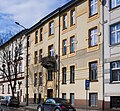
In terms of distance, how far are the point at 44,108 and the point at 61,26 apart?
55.2 ft

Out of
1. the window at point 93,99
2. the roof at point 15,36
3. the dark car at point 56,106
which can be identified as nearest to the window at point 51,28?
the roof at point 15,36

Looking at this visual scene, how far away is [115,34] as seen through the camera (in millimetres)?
30188

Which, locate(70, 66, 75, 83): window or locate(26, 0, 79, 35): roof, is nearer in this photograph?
locate(70, 66, 75, 83): window

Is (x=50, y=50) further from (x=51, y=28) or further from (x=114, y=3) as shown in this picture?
(x=114, y=3)

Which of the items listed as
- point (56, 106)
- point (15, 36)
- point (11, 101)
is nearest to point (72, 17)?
point (11, 101)

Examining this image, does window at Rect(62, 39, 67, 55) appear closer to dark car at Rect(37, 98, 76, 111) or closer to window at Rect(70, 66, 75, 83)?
window at Rect(70, 66, 75, 83)

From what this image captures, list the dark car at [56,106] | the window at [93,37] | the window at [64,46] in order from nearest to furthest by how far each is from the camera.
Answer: the dark car at [56,106] → the window at [93,37] → the window at [64,46]

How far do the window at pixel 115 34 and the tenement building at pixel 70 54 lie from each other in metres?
1.87

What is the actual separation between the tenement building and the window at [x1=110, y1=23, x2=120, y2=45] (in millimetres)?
1866

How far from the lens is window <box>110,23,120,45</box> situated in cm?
2986

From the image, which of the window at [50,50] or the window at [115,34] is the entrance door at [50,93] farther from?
the window at [115,34]

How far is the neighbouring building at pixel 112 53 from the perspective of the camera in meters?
29.6

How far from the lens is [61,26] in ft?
140

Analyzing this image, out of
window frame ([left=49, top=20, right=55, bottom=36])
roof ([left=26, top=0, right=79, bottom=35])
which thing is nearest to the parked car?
window frame ([left=49, top=20, right=55, bottom=36])
